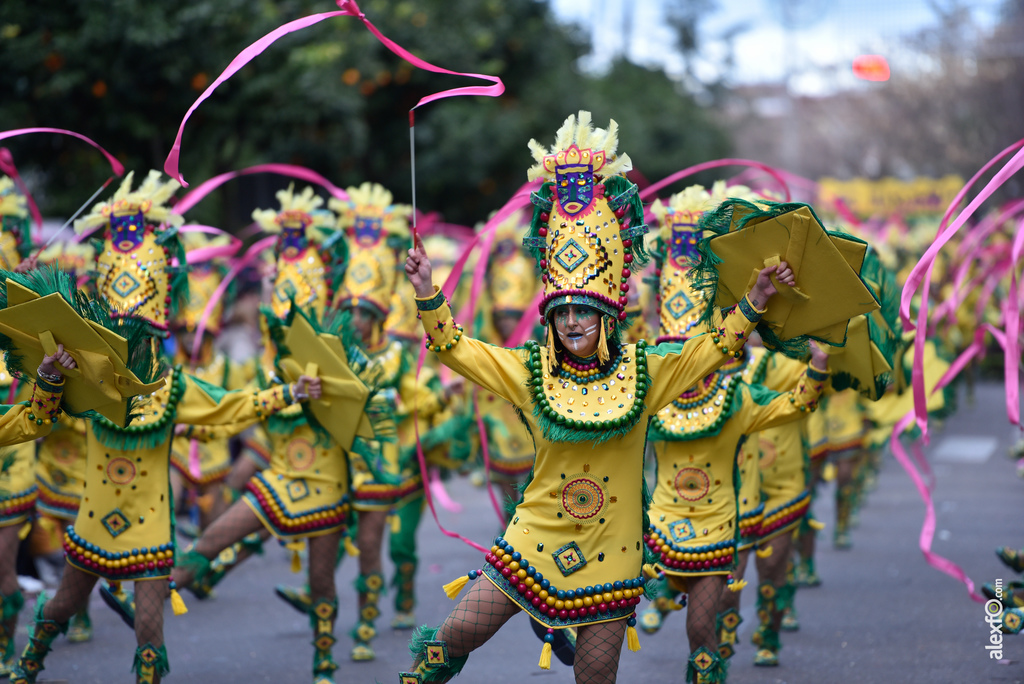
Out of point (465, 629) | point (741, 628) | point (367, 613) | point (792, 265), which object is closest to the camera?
point (792, 265)

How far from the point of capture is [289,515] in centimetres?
571

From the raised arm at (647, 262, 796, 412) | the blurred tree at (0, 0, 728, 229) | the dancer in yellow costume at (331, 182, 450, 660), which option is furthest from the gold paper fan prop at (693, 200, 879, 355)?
the blurred tree at (0, 0, 728, 229)

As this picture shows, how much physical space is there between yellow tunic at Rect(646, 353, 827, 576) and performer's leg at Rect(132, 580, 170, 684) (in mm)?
2170

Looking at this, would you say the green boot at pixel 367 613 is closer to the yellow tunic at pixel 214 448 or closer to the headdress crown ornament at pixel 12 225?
the yellow tunic at pixel 214 448

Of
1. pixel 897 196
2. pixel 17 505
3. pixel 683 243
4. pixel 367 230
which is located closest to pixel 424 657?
pixel 683 243

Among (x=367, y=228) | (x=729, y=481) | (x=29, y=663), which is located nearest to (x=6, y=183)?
(x=367, y=228)

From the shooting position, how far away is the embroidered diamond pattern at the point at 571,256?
4020 millimetres

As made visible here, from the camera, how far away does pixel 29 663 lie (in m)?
4.92

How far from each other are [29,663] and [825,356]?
3.68 meters

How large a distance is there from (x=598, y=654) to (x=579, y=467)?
65cm

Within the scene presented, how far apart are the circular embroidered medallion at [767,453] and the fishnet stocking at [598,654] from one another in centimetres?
221

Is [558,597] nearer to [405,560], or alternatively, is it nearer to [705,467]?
[705,467]

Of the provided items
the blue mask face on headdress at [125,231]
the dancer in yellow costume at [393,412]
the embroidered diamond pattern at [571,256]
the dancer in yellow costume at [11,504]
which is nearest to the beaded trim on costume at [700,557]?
the embroidered diamond pattern at [571,256]

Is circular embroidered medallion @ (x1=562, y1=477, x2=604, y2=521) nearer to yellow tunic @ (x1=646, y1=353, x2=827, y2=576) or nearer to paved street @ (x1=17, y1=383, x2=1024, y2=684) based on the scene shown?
yellow tunic @ (x1=646, y1=353, x2=827, y2=576)
